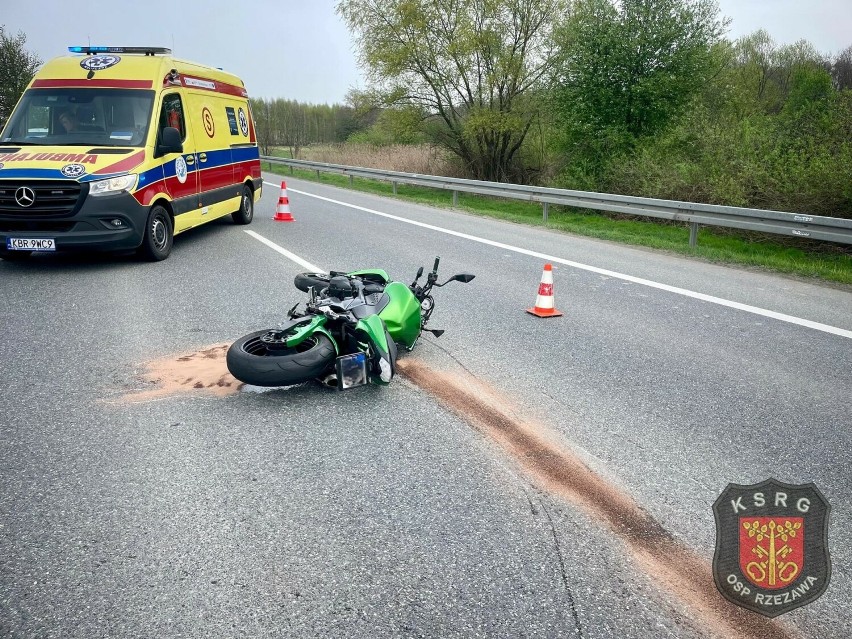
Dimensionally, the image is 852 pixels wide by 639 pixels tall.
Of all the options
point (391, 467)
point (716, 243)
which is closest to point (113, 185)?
point (391, 467)

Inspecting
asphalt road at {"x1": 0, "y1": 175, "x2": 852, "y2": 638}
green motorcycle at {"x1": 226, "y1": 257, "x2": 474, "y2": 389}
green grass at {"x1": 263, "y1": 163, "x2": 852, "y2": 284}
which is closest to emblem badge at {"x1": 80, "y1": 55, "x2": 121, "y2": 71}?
asphalt road at {"x1": 0, "y1": 175, "x2": 852, "y2": 638}

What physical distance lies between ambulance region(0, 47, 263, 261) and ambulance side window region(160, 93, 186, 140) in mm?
15

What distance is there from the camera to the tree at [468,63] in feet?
82.9

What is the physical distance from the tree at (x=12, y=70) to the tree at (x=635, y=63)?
2497 cm

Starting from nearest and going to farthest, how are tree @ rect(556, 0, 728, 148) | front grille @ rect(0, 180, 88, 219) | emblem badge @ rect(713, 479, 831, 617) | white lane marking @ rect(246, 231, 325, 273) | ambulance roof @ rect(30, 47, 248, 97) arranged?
emblem badge @ rect(713, 479, 831, 617)
front grille @ rect(0, 180, 88, 219)
white lane marking @ rect(246, 231, 325, 273)
ambulance roof @ rect(30, 47, 248, 97)
tree @ rect(556, 0, 728, 148)

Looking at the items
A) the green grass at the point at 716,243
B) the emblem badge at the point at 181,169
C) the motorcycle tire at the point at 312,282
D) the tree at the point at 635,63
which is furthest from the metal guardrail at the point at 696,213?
the emblem badge at the point at 181,169

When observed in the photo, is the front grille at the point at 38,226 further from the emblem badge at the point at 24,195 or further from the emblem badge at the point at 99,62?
the emblem badge at the point at 99,62

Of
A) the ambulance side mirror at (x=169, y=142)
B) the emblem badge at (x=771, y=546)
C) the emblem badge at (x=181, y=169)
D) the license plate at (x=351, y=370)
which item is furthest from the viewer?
the emblem badge at (x=181, y=169)

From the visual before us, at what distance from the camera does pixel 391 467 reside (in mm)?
3568

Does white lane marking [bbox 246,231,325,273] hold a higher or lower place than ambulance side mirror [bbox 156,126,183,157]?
lower

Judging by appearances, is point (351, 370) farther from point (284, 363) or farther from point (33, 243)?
point (33, 243)

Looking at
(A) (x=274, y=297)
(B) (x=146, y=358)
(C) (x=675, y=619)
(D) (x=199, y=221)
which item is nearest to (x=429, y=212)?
(D) (x=199, y=221)

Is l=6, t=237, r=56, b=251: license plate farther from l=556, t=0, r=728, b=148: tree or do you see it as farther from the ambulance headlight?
l=556, t=0, r=728, b=148: tree

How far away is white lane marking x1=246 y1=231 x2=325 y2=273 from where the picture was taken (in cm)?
861
